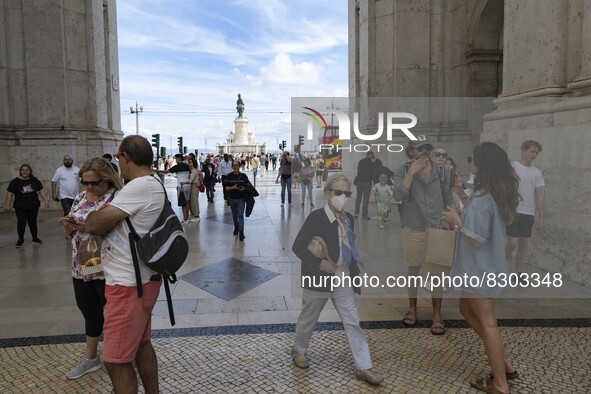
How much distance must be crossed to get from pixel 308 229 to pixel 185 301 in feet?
8.27

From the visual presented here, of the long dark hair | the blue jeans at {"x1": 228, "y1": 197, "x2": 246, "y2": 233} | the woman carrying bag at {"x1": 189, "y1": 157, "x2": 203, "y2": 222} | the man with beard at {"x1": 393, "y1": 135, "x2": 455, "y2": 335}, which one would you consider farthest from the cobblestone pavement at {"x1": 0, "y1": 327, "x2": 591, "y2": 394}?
the woman carrying bag at {"x1": 189, "y1": 157, "x2": 203, "y2": 222}

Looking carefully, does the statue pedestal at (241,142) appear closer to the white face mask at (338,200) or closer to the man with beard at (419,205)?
the man with beard at (419,205)

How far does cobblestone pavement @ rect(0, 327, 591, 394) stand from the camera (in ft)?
11.8

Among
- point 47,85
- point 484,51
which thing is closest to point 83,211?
point 484,51

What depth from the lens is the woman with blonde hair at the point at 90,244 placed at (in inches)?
134

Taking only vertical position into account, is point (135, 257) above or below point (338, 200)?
below

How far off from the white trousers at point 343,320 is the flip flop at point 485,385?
2.59 ft

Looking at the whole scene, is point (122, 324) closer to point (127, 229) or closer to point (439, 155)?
point (127, 229)

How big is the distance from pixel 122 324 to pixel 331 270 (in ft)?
5.13

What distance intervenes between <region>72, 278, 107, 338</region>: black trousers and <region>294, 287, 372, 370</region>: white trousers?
63.3 inches

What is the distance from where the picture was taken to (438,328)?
458cm

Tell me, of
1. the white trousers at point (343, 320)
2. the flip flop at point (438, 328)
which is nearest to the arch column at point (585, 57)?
the flip flop at point (438, 328)

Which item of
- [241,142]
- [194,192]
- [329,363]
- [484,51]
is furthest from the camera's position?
[241,142]

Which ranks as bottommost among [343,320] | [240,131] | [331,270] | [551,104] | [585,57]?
Answer: [343,320]
